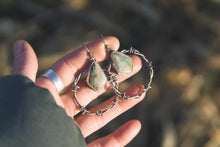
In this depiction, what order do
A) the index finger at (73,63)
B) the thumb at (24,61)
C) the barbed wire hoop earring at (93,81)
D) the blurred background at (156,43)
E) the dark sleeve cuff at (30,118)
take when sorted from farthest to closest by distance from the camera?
1. the blurred background at (156,43)
2. the barbed wire hoop earring at (93,81)
3. the index finger at (73,63)
4. the thumb at (24,61)
5. the dark sleeve cuff at (30,118)

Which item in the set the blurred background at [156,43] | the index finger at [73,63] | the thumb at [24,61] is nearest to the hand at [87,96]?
the index finger at [73,63]

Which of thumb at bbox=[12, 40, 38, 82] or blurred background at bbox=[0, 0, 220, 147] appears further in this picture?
blurred background at bbox=[0, 0, 220, 147]

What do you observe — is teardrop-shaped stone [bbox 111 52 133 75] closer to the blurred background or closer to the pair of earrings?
the pair of earrings

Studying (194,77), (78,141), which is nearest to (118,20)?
(194,77)

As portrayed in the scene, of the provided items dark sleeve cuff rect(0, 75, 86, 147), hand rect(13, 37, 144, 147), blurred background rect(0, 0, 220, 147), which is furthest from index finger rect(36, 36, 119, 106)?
blurred background rect(0, 0, 220, 147)

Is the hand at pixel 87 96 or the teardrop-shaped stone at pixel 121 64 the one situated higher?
the teardrop-shaped stone at pixel 121 64

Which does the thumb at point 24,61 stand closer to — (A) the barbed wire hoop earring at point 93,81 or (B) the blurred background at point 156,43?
(A) the barbed wire hoop earring at point 93,81

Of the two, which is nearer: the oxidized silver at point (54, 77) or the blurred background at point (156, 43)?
the oxidized silver at point (54, 77)
